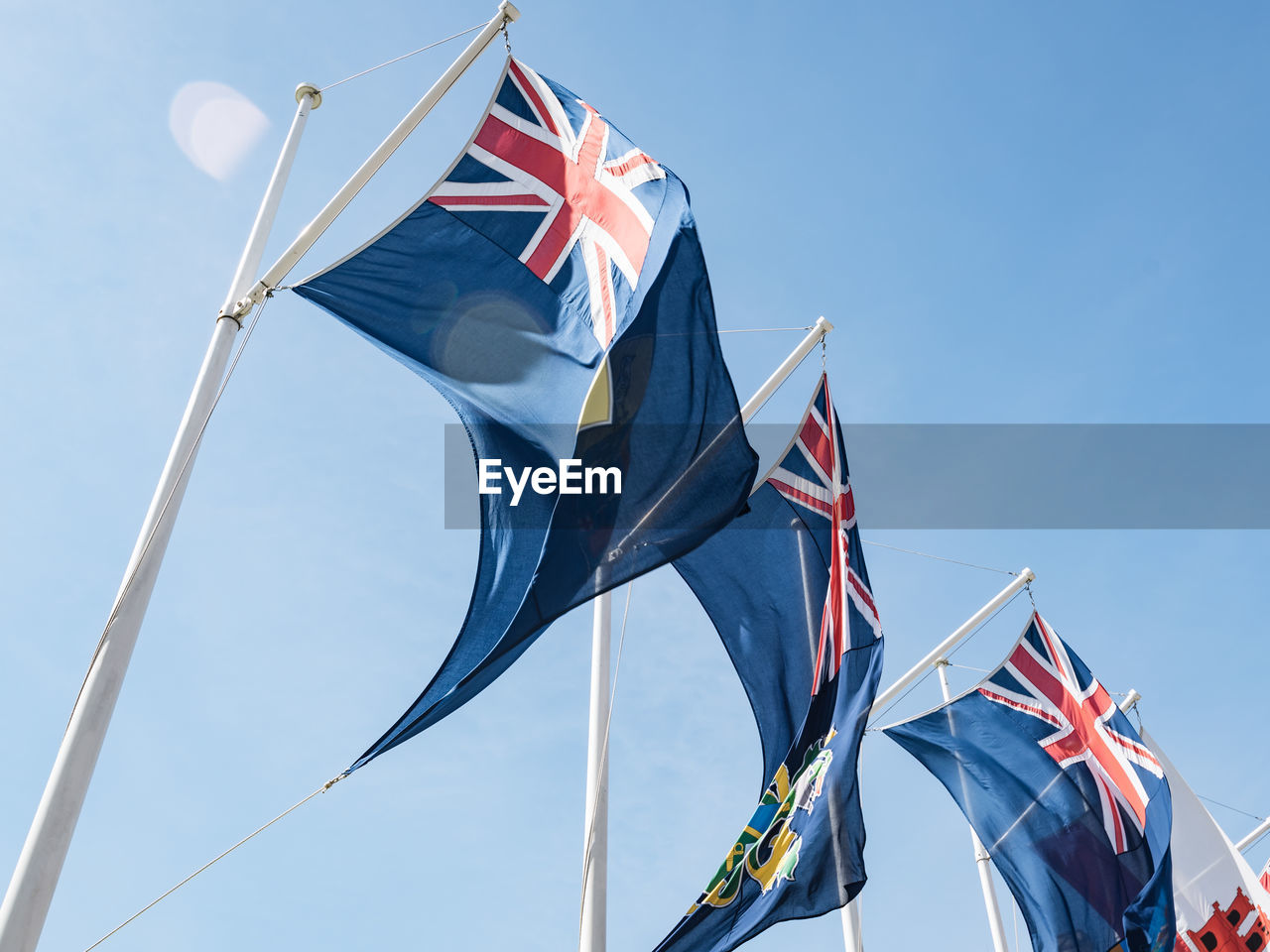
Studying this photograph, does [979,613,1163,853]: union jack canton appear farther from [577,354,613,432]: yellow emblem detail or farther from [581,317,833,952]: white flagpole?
[577,354,613,432]: yellow emblem detail

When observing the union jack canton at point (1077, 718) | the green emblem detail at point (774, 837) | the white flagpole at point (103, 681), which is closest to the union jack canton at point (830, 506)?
the green emblem detail at point (774, 837)

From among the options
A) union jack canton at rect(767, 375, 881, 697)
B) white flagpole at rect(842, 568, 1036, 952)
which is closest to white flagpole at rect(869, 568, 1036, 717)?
white flagpole at rect(842, 568, 1036, 952)

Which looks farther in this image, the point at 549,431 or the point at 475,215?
the point at 475,215

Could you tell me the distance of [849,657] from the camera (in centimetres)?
910

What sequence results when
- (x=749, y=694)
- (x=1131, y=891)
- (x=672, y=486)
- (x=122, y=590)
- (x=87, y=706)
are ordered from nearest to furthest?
1. (x=87, y=706)
2. (x=122, y=590)
3. (x=672, y=486)
4. (x=749, y=694)
5. (x=1131, y=891)

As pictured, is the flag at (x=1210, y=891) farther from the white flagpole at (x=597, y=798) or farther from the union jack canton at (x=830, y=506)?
the white flagpole at (x=597, y=798)

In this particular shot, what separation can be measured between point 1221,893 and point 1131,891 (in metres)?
2.44

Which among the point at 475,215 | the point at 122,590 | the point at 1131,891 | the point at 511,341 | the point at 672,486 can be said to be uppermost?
the point at 475,215

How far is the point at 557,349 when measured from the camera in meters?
8.23

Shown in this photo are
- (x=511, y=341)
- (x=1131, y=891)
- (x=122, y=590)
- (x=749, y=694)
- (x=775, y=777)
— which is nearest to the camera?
(x=122, y=590)

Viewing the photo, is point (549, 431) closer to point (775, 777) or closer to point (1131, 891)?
point (775, 777)

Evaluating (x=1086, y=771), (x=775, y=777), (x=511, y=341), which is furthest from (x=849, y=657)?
(x=1086, y=771)

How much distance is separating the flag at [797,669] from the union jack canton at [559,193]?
339cm

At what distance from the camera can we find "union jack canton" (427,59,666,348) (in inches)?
335
